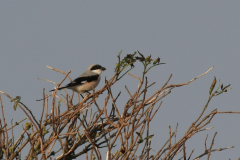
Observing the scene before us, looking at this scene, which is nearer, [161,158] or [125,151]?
[125,151]

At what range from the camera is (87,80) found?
755 cm

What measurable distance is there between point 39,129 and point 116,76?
78cm

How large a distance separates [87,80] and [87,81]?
28 mm

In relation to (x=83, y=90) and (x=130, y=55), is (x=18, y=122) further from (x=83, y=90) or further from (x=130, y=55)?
(x=83, y=90)

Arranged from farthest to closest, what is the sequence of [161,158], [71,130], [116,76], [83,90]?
1. [83,90]
2. [71,130]
3. [116,76]
4. [161,158]

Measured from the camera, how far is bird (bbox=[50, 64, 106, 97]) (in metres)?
7.32

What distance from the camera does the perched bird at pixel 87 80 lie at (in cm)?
732

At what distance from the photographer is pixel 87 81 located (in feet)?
24.7

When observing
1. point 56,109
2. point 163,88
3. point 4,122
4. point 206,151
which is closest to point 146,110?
point 163,88

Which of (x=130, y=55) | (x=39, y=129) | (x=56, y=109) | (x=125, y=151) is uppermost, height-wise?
(x=130, y=55)

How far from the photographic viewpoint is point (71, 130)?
3.66 meters

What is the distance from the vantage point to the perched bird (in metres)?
7.32

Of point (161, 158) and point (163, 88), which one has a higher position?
point (163, 88)

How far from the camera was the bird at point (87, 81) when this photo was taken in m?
7.32
